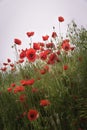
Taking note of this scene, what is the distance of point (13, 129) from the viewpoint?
9.81 ft

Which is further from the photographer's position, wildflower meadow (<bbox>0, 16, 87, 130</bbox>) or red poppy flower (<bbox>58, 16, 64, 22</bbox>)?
red poppy flower (<bbox>58, 16, 64, 22</bbox>)

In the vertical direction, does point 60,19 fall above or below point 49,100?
above

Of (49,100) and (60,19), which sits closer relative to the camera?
(49,100)

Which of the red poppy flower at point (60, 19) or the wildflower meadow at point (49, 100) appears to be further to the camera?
the red poppy flower at point (60, 19)

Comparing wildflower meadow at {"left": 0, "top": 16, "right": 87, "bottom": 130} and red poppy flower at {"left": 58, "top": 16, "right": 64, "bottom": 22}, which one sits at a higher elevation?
red poppy flower at {"left": 58, "top": 16, "right": 64, "bottom": 22}

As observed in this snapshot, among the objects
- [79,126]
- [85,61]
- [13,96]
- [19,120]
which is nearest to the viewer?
[79,126]

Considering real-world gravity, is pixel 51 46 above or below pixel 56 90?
above

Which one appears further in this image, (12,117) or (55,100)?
(12,117)

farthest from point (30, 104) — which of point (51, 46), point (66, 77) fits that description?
point (51, 46)

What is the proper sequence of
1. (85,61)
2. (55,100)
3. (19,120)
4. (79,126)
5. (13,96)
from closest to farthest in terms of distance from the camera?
(79,126) → (55,100) → (19,120) → (85,61) → (13,96)

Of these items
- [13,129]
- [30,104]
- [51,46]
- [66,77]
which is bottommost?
[13,129]

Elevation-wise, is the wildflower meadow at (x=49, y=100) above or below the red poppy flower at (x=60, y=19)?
below

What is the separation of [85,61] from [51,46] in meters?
0.74

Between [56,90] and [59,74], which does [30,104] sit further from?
[59,74]
